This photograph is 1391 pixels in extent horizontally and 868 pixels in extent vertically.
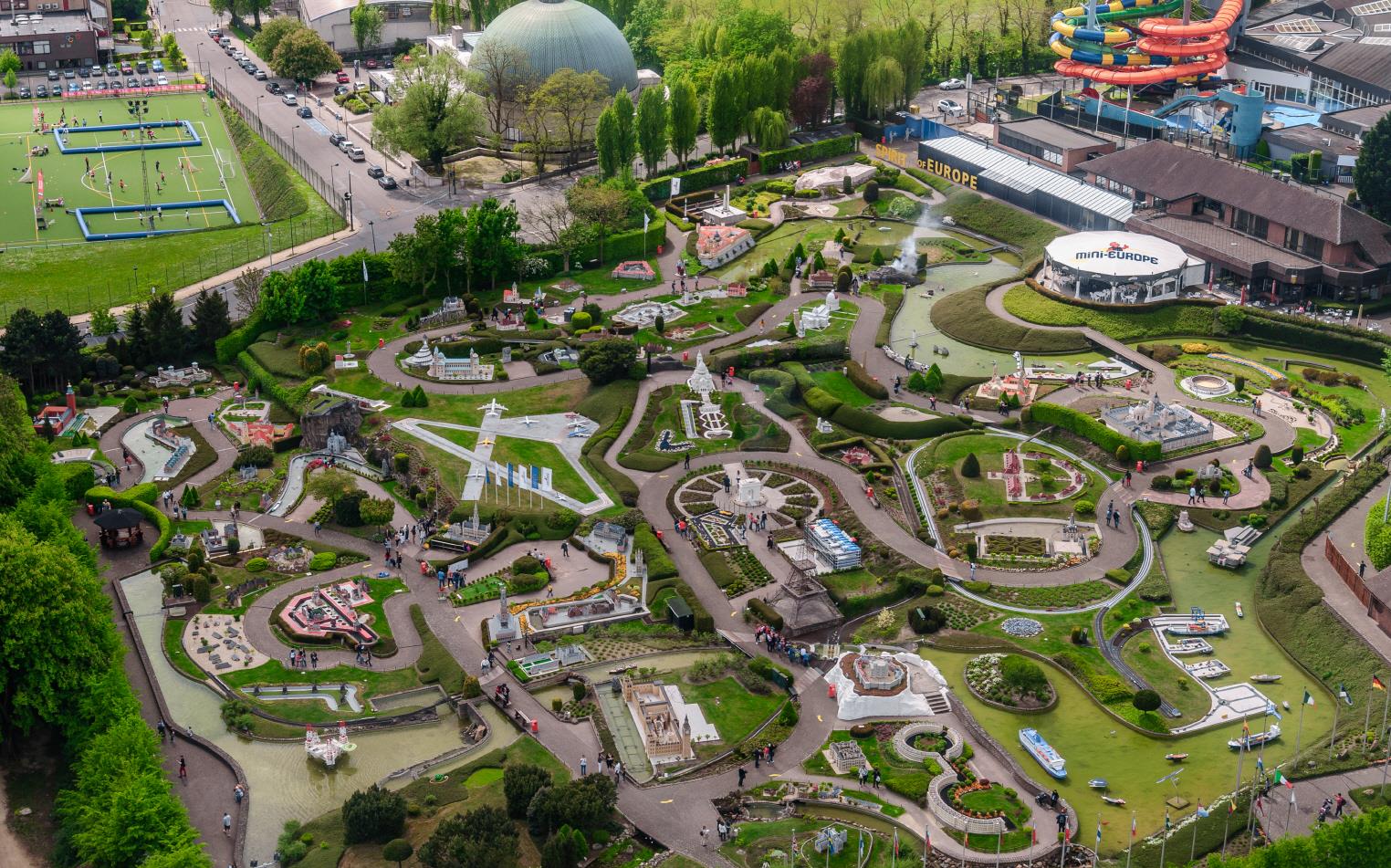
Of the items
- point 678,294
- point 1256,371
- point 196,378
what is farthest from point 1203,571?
point 196,378

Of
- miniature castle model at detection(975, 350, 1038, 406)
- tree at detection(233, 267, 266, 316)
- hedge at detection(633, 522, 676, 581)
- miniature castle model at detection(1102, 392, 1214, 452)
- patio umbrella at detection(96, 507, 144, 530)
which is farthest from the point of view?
tree at detection(233, 267, 266, 316)

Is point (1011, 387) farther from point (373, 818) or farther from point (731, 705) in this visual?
point (373, 818)

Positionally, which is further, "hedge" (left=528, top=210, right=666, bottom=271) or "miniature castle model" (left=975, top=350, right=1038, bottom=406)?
"hedge" (left=528, top=210, right=666, bottom=271)

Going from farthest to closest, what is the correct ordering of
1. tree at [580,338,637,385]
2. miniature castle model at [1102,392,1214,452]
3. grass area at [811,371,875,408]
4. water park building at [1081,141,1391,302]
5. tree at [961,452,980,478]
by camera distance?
water park building at [1081,141,1391,302]
tree at [580,338,637,385]
grass area at [811,371,875,408]
miniature castle model at [1102,392,1214,452]
tree at [961,452,980,478]

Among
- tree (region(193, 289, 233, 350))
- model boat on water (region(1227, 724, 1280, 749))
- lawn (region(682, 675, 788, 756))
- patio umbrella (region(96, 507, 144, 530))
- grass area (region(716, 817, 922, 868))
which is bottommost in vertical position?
grass area (region(716, 817, 922, 868))

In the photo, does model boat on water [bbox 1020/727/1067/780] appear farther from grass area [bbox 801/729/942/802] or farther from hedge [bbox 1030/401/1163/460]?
hedge [bbox 1030/401/1163/460]

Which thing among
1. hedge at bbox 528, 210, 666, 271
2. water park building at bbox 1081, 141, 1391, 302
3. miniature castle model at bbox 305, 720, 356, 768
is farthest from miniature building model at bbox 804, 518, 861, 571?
hedge at bbox 528, 210, 666, 271

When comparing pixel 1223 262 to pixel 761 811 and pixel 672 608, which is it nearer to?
pixel 672 608

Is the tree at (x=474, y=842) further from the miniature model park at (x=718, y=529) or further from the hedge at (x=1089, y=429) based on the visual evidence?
the hedge at (x=1089, y=429)
